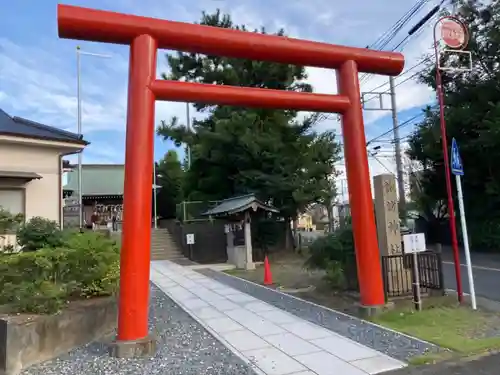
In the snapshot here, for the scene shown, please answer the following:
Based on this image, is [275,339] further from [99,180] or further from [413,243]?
[99,180]

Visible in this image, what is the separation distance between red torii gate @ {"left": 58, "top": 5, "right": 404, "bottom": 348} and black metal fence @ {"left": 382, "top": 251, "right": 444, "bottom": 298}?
0.83 m

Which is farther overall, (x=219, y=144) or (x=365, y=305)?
(x=219, y=144)

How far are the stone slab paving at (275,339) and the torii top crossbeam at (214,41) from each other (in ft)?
15.5

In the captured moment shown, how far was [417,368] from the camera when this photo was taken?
500cm

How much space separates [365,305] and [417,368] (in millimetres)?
2702

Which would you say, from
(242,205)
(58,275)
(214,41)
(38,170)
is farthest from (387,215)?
(38,170)

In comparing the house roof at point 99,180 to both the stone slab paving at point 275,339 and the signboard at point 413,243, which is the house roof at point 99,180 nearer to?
the stone slab paving at point 275,339

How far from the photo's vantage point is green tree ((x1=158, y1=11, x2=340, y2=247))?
1966 centimetres

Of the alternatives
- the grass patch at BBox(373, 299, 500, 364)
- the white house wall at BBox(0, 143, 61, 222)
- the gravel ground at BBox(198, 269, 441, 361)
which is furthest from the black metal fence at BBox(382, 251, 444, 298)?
the white house wall at BBox(0, 143, 61, 222)

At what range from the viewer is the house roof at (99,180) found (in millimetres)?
35266

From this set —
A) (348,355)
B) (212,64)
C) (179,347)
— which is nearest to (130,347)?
(179,347)

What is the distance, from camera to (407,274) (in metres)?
8.70

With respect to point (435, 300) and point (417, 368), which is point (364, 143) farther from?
point (417, 368)

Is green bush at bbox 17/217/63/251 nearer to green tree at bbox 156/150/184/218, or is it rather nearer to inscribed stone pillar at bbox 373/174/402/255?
inscribed stone pillar at bbox 373/174/402/255
